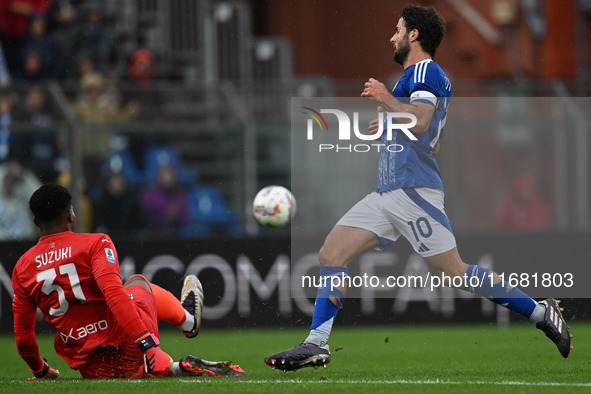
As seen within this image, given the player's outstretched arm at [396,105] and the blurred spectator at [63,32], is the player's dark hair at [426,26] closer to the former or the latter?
the player's outstretched arm at [396,105]

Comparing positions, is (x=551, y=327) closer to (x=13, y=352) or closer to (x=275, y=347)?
(x=275, y=347)

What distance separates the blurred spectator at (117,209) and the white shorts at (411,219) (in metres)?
5.61

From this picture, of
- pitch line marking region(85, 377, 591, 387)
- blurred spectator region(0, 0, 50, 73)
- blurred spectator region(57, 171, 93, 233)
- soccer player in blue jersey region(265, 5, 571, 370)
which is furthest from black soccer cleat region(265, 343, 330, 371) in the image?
blurred spectator region(0, 0, 50, 73)

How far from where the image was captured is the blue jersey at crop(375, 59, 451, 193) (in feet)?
21.5

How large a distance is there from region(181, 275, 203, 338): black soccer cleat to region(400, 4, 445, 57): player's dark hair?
2.23 m

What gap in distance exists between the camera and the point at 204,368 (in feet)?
20.9

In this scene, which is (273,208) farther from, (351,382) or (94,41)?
(94,41)

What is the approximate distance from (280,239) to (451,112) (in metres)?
2.59

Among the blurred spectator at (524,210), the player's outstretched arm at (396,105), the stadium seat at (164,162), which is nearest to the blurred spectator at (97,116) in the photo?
the stadium seat at (164,162)

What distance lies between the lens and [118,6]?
16672 millimetres

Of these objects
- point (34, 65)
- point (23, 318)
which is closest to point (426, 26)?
point (23, 318)

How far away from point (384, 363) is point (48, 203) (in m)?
2.99

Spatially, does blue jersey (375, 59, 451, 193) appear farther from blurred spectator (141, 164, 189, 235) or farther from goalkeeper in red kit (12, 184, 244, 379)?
blurred spectator (141, 164, 189, 235)

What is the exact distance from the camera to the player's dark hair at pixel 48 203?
239 inches
